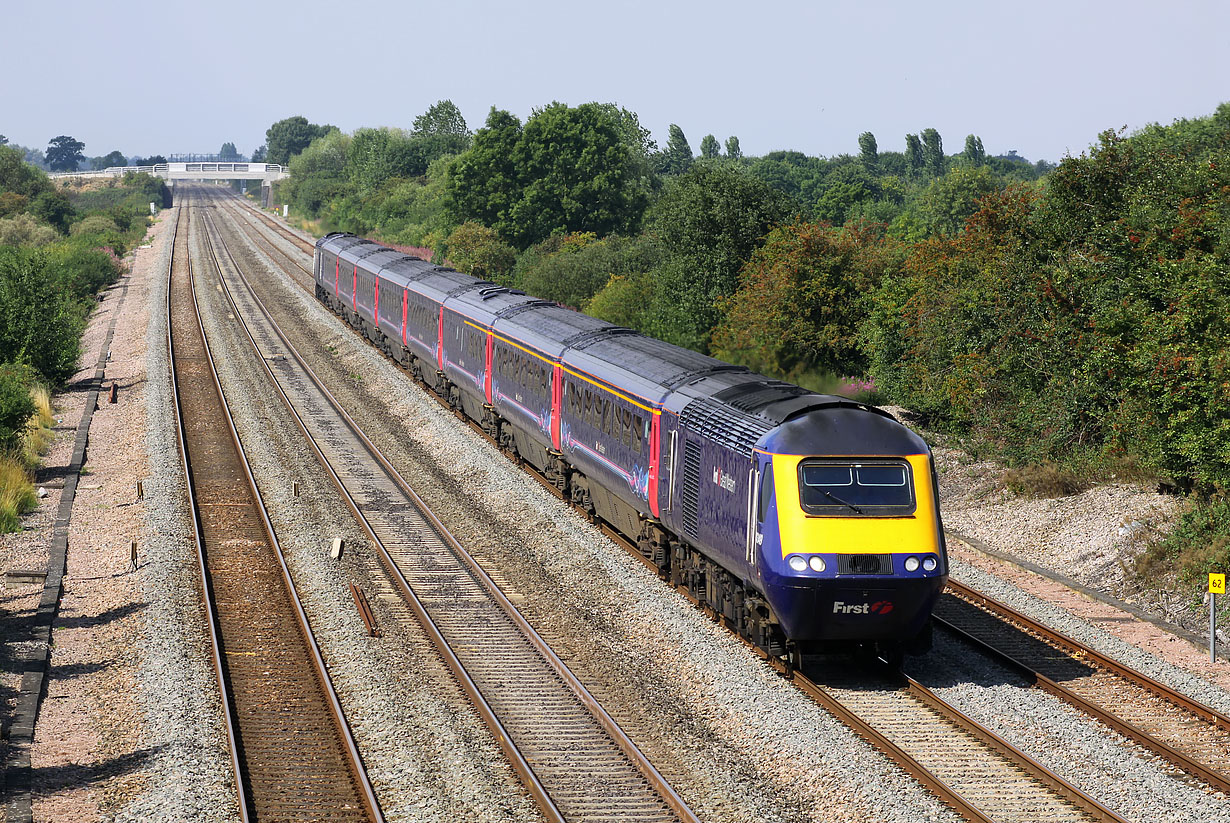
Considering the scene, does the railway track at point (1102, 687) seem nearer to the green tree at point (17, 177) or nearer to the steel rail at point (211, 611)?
the steel rail at point (211, 611)

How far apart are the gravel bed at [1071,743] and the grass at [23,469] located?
17375 millimetres

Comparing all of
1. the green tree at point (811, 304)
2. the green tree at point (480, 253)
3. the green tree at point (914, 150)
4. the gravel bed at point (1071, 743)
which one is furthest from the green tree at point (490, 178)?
the green tree at point (914, 150)

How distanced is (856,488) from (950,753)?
126 inches

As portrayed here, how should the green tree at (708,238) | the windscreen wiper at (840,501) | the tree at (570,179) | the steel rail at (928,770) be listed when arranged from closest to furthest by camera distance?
the steel rail at (928,770)
the windscreen wiper at (840,501)
the green tree at (708,238)
the tree at (570,179)

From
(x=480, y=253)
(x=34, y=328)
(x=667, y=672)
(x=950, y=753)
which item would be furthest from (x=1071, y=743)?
(x=480, y=253)

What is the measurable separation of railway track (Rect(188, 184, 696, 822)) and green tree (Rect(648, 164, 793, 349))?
15271 millimetres

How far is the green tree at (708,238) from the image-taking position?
40.3 metres

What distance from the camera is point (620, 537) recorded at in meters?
22.0

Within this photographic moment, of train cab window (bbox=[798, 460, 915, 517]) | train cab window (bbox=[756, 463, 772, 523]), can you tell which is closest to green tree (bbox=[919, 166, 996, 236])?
train cab window (bbox=[798, 460, 915, 517])

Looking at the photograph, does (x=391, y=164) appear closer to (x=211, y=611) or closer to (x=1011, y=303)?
(x=1011, y=303)

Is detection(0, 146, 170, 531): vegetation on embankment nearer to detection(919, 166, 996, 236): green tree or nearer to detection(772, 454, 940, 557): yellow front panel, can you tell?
detection(772, 454, 940, 557): yellow front panel

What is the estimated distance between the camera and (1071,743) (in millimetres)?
13203

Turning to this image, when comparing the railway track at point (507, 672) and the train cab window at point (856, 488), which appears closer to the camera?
the railway track at point (507, 672)

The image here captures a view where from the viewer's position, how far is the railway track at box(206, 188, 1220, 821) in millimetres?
11703
